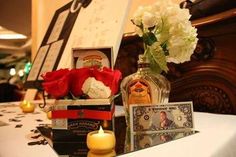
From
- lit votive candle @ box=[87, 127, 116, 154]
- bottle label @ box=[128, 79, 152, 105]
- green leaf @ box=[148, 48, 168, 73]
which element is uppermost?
green leaf @ box=[148, 48, 168, 73]

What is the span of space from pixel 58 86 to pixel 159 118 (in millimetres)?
282

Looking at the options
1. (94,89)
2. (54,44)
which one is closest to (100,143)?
(94,89)

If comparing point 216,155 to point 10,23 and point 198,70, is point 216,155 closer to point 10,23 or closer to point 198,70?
point 198,70

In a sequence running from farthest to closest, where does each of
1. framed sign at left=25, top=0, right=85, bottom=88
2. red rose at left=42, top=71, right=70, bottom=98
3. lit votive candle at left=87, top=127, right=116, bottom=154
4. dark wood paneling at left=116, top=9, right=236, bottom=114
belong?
framed sign at left=25, top=0, right=85, bottom=88 < dark wood paneling at left=116, top=9, right=236, bottom=114 < red rose at left=42, top=71, right=70, bottom=98 < lit votive candle at left=87, top=127, right=116, bottom=154

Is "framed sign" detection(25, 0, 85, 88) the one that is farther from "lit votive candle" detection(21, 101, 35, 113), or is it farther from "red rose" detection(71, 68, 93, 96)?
"red rose" detection(71, 68, 93, 96)

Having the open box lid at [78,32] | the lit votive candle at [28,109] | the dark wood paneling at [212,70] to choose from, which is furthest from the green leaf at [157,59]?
the lit votive candle at [28,109]

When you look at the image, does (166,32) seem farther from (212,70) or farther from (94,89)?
(212,70)

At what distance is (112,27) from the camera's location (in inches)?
44.1

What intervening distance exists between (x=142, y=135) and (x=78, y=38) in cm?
78

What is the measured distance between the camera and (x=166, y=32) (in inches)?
28.5

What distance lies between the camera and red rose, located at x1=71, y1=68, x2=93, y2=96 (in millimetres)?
636

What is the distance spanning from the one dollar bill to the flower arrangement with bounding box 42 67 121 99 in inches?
4.1

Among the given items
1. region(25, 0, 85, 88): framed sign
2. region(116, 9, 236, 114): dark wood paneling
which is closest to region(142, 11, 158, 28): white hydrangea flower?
region(116, 9, 236, 114): dark wood paneling

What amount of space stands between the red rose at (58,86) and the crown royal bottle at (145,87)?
0.73ft
